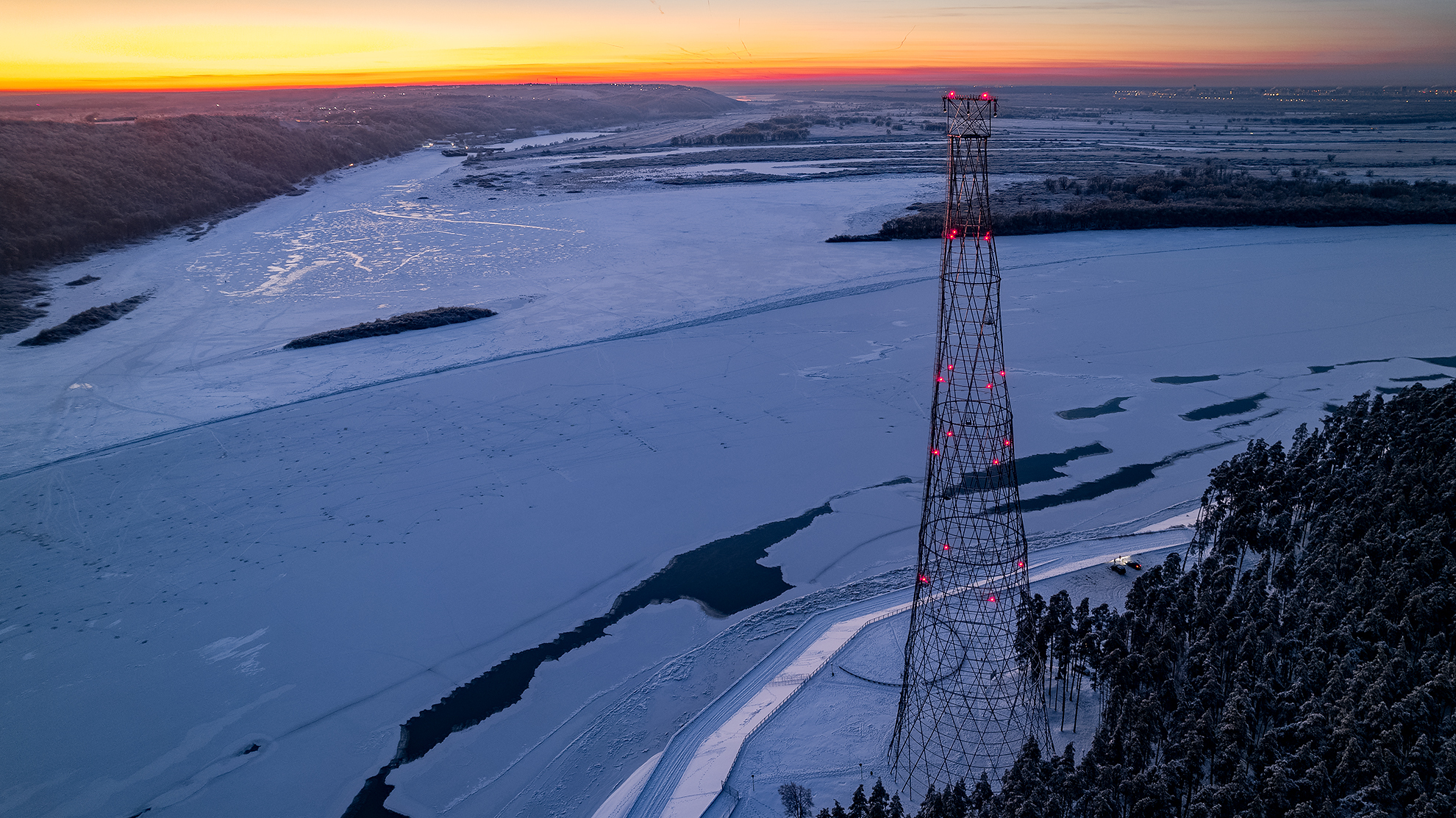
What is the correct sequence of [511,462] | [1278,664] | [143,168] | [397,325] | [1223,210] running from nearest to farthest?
[1278,664]
[511,462]
[397,325]
[1223,210]
[143,168]

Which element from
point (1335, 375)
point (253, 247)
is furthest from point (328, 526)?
point (253, 247)

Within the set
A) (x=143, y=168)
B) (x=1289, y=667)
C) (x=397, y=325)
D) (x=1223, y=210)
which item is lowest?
(x=1289, y=667)

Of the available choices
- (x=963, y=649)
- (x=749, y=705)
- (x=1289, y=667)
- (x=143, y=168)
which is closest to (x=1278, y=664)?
(x=1289, y=667)

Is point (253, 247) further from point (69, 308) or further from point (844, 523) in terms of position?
point (844, 523)

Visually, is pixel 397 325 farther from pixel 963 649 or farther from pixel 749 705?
pixel 963 649

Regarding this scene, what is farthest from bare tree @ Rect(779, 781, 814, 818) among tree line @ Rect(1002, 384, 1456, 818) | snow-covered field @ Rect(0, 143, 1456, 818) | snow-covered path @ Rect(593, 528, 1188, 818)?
tree line @ Rect(1002, 384, 1456, 818)

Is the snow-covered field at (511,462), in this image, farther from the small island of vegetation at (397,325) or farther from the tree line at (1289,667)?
the tree line at (1289,667)
